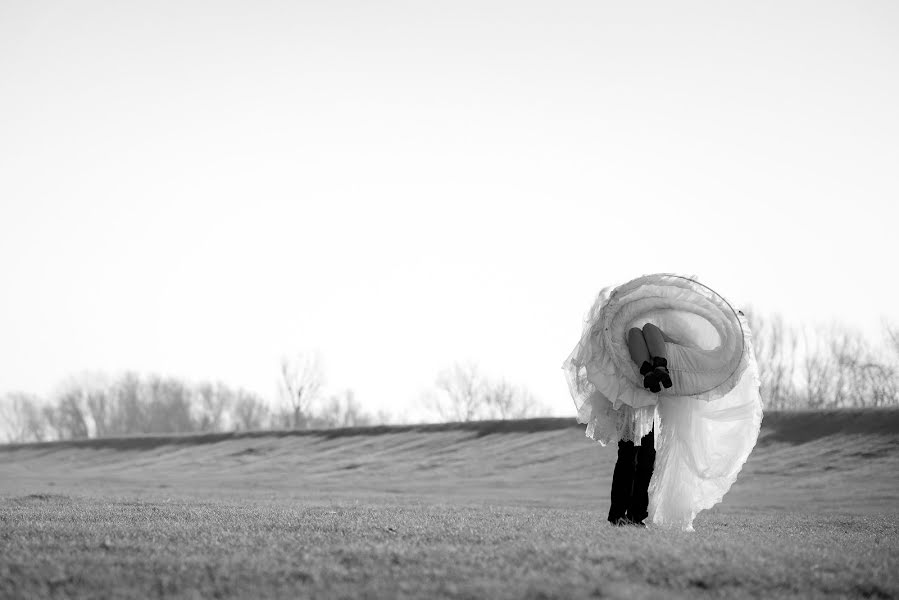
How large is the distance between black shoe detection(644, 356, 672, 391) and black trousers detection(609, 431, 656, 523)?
1.01 meters

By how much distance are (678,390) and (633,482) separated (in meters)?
1.33

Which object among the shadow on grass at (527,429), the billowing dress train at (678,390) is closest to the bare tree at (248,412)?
the shadow on grass at (527,429)

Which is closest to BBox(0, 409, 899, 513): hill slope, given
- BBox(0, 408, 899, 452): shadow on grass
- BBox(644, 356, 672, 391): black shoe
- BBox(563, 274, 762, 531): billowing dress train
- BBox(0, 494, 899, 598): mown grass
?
BBox(0, 408, 899, 452): shadow on grass

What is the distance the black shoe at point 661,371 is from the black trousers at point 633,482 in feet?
3.31

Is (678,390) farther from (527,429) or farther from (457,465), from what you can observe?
(527,429)

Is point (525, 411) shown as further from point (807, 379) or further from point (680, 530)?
point (680, 530)

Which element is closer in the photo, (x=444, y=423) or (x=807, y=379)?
(x=444, y=423)

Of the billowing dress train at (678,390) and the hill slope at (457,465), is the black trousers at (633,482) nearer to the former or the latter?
the billowing dress train at (678,390)

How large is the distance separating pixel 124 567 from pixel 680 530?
20.9 feet

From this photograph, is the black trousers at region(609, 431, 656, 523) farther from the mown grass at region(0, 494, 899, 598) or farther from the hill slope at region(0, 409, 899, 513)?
the hill slope at region(0, 409, 899, 513)

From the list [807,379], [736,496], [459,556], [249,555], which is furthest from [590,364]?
[807,379]

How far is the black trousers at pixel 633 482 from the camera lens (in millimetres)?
11023

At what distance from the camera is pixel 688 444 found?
36.8 ft

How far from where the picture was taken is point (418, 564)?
273 inches
